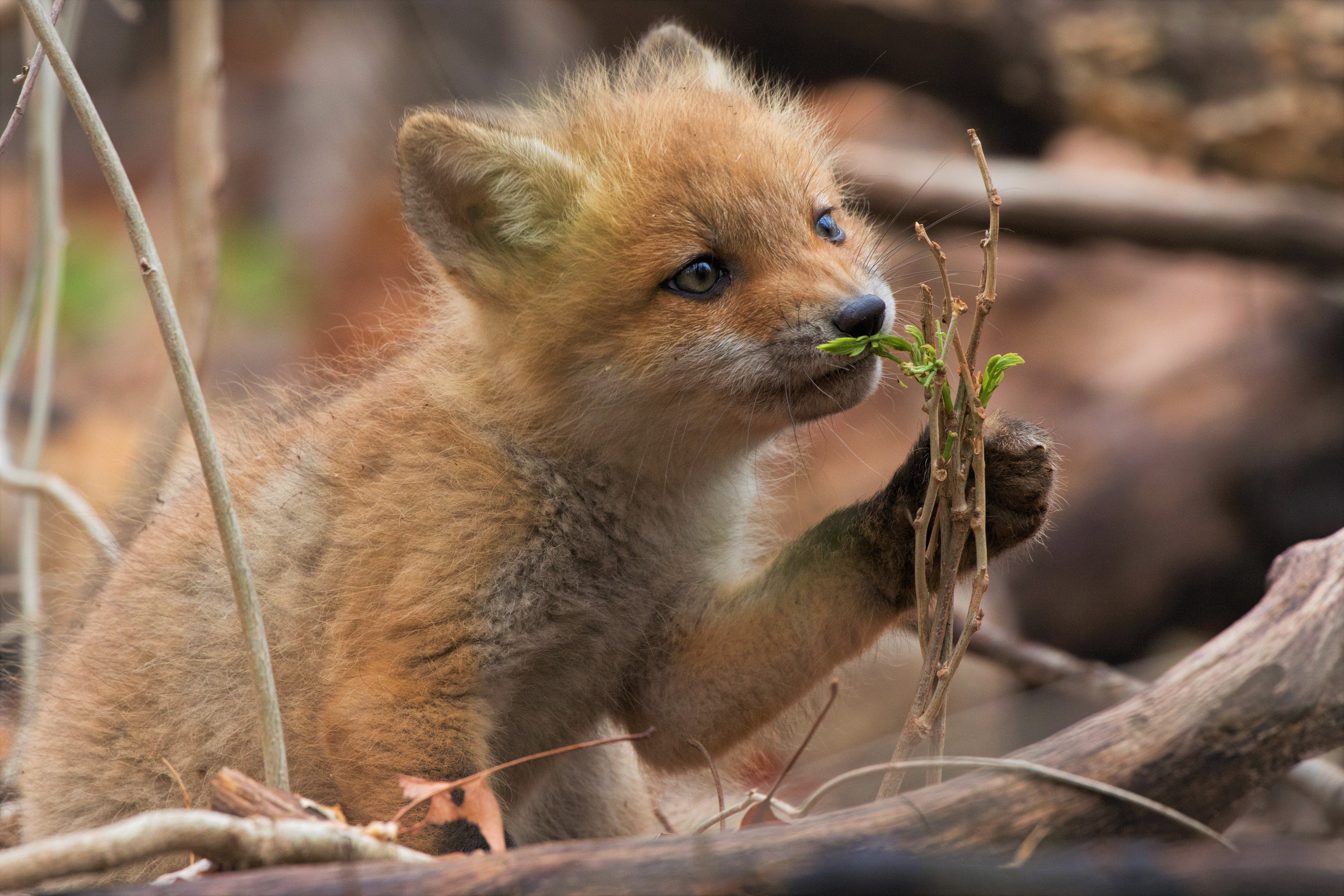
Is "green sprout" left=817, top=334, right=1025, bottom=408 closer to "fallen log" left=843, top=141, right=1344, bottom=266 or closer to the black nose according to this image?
the black nose

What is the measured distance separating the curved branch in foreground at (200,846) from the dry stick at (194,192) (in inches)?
130

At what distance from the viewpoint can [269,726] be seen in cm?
298

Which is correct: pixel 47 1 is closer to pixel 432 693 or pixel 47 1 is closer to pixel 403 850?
pixel 432 693

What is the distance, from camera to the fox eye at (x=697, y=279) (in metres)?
3.77

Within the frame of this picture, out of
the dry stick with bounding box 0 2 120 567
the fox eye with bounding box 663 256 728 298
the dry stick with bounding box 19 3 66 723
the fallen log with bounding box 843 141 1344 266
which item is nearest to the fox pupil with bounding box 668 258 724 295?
the fox eye with bounding box 663 256 728 298

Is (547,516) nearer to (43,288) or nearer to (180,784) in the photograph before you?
(180,784)

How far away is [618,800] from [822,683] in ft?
3.50

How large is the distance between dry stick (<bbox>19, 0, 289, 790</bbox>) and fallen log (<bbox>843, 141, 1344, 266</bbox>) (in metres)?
5.97

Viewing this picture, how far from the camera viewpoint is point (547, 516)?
383cm

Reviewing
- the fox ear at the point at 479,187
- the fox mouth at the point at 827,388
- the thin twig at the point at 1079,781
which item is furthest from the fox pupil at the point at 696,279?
the thin twig at the point at 1079,781

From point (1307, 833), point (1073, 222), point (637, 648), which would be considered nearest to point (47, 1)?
point (637, 648)

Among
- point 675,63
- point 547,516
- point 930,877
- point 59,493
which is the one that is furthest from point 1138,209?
point 930,877

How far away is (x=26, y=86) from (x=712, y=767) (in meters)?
2.85

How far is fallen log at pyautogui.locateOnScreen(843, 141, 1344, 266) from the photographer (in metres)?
8.25
